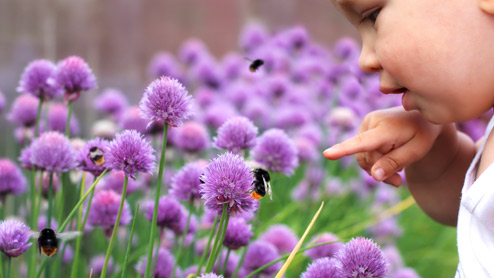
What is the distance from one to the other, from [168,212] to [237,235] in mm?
129

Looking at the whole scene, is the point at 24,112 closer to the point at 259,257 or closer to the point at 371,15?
the point at 259,257

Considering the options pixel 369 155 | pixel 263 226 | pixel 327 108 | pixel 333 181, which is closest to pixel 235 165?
pixel 369 155

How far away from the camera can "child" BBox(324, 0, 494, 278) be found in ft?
2.76

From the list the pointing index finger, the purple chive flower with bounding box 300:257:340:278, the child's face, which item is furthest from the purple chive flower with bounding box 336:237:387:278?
the child's face

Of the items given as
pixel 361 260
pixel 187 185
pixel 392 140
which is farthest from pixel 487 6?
pixel 187 185

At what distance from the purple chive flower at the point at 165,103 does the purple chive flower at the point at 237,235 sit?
8.6 inches

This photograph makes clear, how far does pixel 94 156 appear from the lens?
2.94ft

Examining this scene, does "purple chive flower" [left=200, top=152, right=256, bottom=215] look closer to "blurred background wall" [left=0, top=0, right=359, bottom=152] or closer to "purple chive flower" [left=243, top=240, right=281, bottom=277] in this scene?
"purple chive flower" [left=243, top=240, right=281, bottom=277]

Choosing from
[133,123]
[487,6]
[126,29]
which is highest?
[126,29]

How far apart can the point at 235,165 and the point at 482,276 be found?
0.37 meters

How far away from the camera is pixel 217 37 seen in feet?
12.7

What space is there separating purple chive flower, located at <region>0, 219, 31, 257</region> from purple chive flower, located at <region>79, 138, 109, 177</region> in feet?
0.48

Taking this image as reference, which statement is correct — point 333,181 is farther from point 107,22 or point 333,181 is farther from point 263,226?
point 107,22

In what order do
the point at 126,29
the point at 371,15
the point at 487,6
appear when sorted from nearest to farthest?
the point at 487,6, the point at 371,15, the point at 126,29
